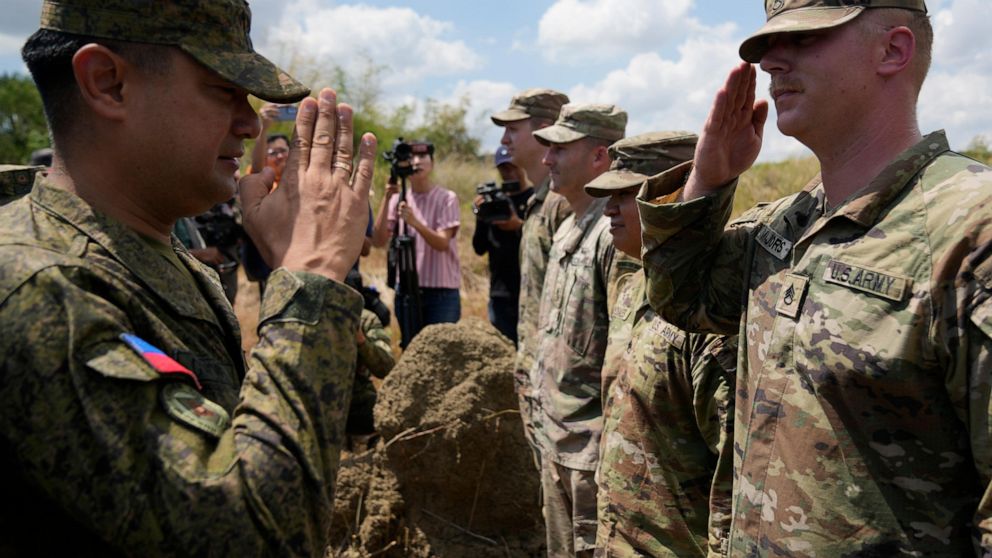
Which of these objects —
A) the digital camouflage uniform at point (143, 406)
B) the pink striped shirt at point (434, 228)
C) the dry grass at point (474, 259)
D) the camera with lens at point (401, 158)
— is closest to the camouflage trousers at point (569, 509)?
the digital camouflage uniform at point (143, 406)

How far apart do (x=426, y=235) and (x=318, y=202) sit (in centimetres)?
499

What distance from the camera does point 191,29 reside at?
1441 mm

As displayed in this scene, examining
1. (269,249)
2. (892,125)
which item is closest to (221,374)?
(269,249)

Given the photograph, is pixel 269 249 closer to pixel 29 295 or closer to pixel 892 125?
pixel 29 295

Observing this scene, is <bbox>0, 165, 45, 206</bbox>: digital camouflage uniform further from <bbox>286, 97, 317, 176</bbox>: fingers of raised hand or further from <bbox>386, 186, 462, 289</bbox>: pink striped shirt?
<bbox>386, 186, 462, 289</bbox>: pink striped shirt

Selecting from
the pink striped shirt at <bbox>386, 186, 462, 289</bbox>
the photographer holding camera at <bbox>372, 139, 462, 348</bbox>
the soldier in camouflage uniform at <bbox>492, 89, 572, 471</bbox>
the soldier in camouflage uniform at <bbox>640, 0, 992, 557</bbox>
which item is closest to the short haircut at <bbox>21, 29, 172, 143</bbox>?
the soldier in camouflage uniform at <bbox>640, 0, 992, 557</bbox>

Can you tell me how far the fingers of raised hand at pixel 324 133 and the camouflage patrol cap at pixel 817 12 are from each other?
44.5 inches

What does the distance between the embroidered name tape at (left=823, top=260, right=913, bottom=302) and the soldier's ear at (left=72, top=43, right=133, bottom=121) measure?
1550 millimetres

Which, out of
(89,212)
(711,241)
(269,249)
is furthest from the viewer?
(711,241)

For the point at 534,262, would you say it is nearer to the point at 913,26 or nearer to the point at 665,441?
the point at 665,441

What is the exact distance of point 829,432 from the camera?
1832 mm

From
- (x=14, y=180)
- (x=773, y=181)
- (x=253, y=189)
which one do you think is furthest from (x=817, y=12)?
(x=773, y=181)

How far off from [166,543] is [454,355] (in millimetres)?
3606

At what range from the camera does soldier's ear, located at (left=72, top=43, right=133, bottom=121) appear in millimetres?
1372
